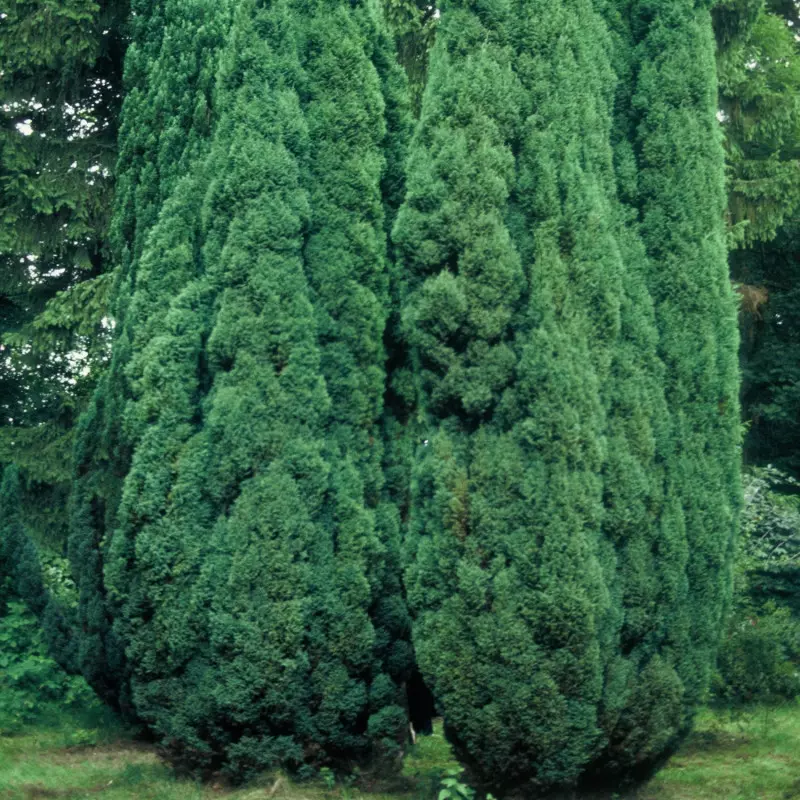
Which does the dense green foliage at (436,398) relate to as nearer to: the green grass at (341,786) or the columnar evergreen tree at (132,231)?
the columnar evergreen tree at (132,231)

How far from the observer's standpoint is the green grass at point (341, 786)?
600 cm

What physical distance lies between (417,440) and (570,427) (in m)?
1.44

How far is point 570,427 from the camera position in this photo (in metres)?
5.39

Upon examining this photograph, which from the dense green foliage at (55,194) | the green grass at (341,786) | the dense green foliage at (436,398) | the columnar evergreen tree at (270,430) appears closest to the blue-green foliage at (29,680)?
the green grass at (341,786)

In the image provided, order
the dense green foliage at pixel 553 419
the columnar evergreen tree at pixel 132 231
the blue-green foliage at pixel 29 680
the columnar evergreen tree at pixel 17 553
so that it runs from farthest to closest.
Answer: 1. the columnar evergreen tree at pixel 17 553
2. the blue-green foliage at pixel 29 680
3. the columnar evergreen tree at pixel 132 231
4. the dense green foliage at pixel 553 419

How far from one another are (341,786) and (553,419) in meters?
2.57

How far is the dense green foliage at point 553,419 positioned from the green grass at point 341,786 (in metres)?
0.75

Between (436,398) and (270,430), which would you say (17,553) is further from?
(436,398)

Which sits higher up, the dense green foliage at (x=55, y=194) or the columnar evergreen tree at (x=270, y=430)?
the dense green foliage at (x=55, y=194)

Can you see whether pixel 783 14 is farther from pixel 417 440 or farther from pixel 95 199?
pixel 417 440

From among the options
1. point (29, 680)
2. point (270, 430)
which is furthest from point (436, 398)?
point (29, 680)

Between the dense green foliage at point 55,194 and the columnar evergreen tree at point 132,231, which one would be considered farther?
the dense green foliage at point 55,194

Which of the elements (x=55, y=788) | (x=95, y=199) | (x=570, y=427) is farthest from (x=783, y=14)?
(x=55, y=788)

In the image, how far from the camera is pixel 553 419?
538 centimetres
